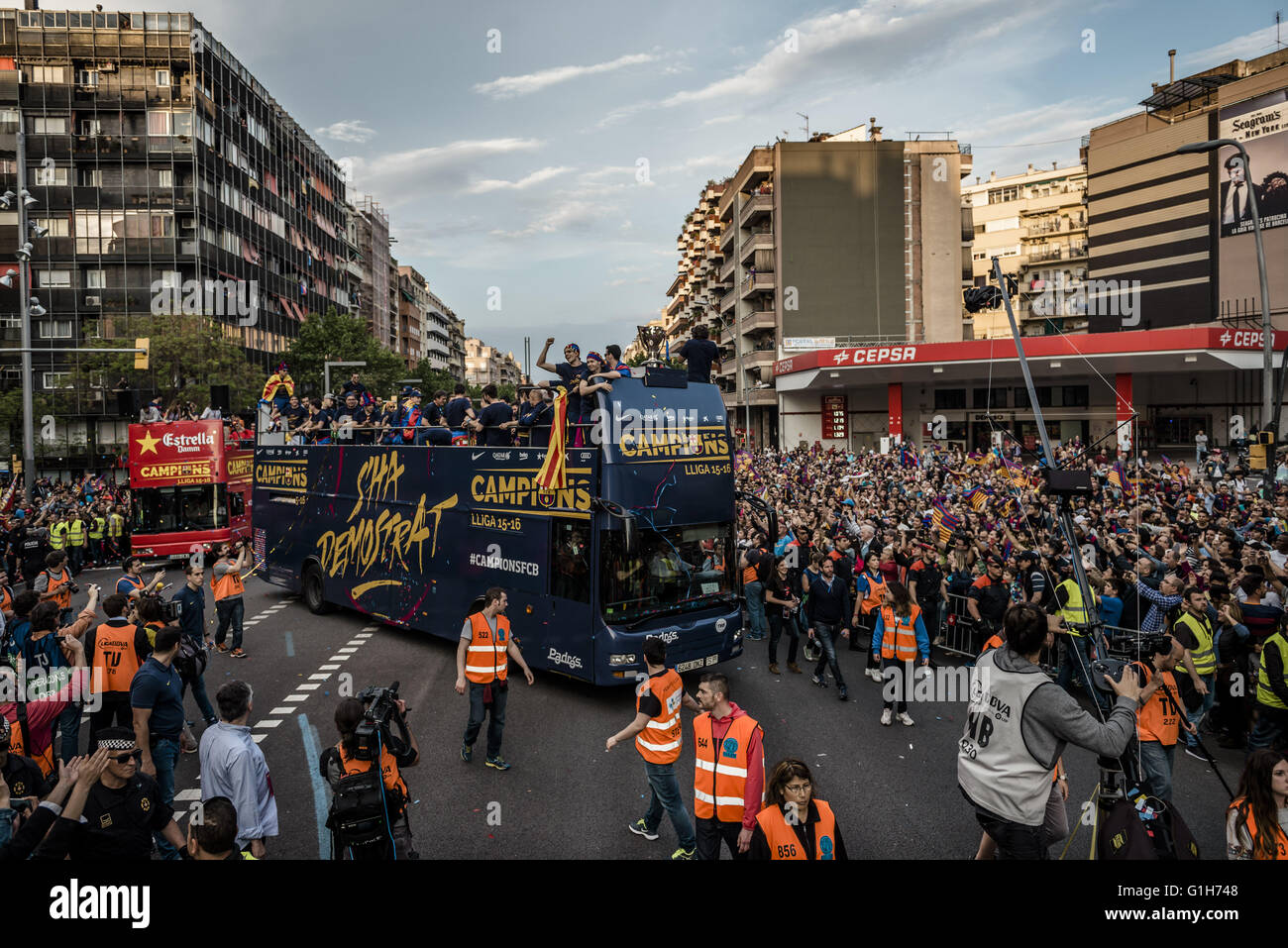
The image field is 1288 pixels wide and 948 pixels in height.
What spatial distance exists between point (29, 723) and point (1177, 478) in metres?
24.2

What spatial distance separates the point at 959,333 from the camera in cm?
5494

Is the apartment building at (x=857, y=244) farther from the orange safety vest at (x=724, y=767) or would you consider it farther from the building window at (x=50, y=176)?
the orange safety vest at (x=724, y=767)

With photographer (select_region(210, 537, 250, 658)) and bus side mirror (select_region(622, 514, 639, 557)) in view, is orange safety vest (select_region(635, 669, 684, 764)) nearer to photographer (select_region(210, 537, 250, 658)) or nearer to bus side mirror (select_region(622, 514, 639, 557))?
bus side mirror (select_region(622, 514, 639, 557))

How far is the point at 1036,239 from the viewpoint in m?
77.7

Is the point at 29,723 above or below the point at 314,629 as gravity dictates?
above

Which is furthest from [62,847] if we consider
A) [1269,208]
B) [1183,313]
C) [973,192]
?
[973,192]

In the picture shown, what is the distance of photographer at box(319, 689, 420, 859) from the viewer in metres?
4.59

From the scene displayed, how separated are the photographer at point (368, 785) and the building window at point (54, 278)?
5431 centimetres

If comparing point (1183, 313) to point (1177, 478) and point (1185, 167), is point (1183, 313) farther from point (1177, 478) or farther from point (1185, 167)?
point (1177, 478)

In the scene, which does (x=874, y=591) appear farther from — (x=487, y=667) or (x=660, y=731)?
(x=660, y=731)

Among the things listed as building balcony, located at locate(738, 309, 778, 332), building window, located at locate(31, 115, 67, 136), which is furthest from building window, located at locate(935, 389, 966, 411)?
building window, located at locate(31, 115, 67, 136)

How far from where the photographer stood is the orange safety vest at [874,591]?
1144cm

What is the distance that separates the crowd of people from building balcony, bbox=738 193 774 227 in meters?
38.1

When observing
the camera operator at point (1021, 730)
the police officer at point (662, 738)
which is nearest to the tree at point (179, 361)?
the police officer at point (662, 738)
